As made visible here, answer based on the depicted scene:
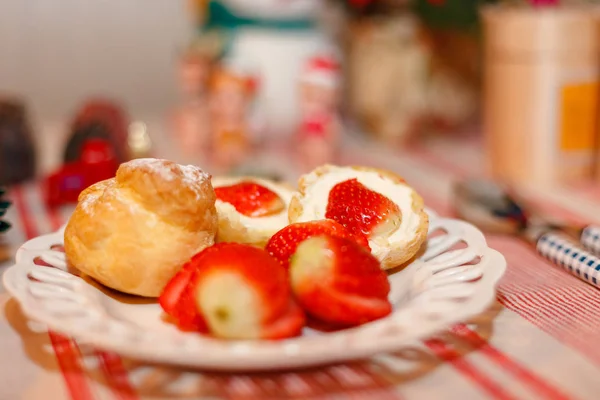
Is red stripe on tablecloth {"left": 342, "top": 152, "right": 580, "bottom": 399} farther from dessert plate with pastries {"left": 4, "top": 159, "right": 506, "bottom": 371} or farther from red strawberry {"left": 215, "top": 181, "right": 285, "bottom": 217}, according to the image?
red strawberry {"left": 215, "top": 181, "right": 285, "bottom": 217}

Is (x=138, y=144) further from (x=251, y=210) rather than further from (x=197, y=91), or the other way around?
(x=251, y=210)

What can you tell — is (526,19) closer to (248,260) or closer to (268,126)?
(268,126)

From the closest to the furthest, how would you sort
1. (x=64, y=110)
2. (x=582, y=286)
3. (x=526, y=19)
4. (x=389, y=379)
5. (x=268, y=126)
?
(x=389, y=379) < (x=582, y=286) < (x=526, y=19) < (x=268, y=126) < (x=64, y=110)

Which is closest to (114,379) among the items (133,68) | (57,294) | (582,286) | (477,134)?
(57,294)

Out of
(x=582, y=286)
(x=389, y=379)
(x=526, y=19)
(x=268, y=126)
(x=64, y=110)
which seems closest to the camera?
(x=389, y=379)

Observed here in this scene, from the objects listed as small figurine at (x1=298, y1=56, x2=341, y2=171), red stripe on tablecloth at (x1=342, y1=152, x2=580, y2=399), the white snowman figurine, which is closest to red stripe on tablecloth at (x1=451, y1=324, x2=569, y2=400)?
red stripe on tablecloth at (x1=342, y1=152, x2=580, y2=399)

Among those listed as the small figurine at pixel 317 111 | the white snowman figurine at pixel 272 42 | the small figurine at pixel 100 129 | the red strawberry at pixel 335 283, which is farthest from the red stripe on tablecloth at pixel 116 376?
the white snowman figurine at pixel 272 42
